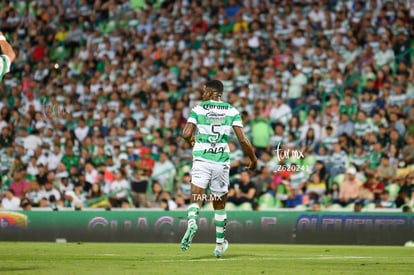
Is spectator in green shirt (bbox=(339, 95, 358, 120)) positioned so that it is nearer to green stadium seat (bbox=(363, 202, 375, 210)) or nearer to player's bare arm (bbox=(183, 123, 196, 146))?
green stadium seat (bbox=(363, 202, 375, 210))

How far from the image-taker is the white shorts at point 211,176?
15.6m

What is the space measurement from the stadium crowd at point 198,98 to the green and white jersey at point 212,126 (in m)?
7.27

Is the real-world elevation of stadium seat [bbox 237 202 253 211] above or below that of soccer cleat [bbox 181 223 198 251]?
below

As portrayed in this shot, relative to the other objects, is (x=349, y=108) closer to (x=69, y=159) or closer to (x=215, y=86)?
(x=69, y=159)

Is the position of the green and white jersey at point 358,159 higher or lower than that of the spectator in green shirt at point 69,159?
higher

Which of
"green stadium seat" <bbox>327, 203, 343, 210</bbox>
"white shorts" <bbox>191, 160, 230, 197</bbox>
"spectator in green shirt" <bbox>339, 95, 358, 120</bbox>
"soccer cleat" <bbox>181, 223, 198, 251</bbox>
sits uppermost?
"spectator in green shirt" <bbox>339, 95, 358, 120</bbox>

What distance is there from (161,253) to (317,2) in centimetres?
1437

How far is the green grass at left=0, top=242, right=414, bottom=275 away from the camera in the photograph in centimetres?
1355

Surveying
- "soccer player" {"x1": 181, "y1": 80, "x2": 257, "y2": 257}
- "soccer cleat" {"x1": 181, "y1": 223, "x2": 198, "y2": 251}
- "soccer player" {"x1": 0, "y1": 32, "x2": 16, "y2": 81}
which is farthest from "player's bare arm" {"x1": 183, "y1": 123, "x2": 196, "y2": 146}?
"soccer player" {"x1": 0, "y1": 32, "x2": 16, "y2": 81}

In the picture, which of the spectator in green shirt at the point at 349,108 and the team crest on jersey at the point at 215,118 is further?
the spectator in green shirt at the point at 349,108

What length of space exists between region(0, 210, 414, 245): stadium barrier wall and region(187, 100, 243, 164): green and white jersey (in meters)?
7.08

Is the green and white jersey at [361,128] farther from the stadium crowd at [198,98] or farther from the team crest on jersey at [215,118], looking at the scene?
the team crest on jersey at [215,118]

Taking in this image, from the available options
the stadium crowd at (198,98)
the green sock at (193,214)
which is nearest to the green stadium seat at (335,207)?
the stadium crowd at (198,98)

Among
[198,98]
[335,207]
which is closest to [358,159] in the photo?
[335,207]
